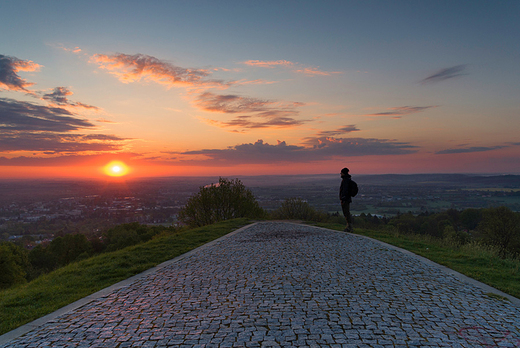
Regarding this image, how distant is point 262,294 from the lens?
5457 millimetres

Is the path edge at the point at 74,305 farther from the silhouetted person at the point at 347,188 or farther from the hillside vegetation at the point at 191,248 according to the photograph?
the silhouetted person at the point at 347,188

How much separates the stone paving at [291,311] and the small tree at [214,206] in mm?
15625

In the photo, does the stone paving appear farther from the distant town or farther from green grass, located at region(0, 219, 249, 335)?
the distant town

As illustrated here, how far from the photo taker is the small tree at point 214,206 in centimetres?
2334

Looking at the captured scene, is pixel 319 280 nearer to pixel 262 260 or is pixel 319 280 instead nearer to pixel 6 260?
pixel 262 260

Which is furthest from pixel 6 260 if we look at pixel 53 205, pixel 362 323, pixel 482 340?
pixel 53 205

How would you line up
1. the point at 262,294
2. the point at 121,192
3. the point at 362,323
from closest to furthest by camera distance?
the point at 362,323, the point at 262,294, the point at 121,192

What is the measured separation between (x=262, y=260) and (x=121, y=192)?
7628cm

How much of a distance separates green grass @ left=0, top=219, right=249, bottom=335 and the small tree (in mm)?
12018

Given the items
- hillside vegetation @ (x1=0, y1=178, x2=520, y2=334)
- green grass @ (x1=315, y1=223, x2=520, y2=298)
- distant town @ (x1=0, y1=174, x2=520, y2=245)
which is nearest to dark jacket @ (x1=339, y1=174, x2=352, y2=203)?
hillside vegetation @ (x1=0, y1=178, x2=520, y2=334)

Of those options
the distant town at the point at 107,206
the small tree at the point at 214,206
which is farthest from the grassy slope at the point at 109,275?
the distant town at the point at 107,206

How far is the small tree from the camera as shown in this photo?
919 inches

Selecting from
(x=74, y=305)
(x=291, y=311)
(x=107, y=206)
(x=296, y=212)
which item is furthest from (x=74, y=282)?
(x=107, y=206)

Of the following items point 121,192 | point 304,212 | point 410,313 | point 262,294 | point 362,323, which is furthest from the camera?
point 121,192
